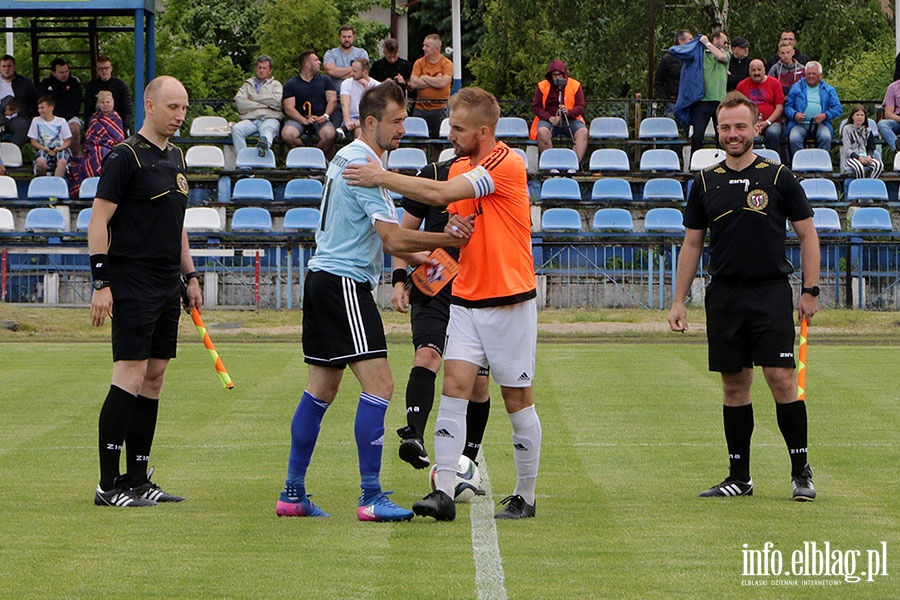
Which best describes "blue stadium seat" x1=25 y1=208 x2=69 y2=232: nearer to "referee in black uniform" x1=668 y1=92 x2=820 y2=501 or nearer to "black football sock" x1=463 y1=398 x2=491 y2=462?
"black football sock" x1=463 y1=398 x2=491 y2=462

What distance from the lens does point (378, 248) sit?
26.7 ft

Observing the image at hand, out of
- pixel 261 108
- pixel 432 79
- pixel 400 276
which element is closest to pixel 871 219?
pixel 432 79

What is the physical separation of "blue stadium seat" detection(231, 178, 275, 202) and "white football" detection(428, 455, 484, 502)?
1847cm

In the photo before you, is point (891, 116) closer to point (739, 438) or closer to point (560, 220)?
point (560, 220)

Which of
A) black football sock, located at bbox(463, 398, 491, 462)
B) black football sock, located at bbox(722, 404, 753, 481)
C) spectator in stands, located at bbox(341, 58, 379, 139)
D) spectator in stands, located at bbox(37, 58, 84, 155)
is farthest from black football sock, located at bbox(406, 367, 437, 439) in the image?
spectator in stands, located at bbox(37, 58, 84, 155)

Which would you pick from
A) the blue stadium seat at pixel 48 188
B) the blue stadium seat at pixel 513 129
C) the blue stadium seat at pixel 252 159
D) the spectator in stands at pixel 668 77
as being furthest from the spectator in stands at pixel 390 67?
the blue stadium seat at pixel 48 188

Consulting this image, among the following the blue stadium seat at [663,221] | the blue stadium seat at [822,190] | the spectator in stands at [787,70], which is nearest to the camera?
the blue stadium seat at [663,221]

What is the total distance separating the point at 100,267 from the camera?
27.6 ft

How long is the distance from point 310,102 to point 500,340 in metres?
20.0

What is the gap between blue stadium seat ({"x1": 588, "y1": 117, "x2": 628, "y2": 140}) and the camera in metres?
30.0

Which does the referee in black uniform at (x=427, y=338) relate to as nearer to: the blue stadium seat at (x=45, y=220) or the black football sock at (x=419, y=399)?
the black football sock at (x=419, y=399)

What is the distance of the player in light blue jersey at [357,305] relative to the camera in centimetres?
792

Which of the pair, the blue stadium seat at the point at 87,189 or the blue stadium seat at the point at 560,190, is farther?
the blue stadium seat at the point at 87,189

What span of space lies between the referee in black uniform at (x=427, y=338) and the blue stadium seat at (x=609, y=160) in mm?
18630
